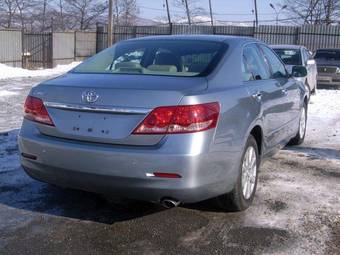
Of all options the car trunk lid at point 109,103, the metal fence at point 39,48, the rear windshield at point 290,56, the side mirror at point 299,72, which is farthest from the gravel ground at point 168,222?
the metal fence at point 39,48

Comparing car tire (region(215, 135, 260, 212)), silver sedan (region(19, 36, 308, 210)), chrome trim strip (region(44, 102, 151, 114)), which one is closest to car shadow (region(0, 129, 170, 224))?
silver sedan (region(19, 36, 308, 210))

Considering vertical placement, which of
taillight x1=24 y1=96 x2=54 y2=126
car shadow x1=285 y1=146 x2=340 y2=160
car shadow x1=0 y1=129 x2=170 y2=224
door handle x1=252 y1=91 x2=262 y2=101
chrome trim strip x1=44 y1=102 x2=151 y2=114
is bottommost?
car shadow x1=0 y1=129 x2=170 y2=224

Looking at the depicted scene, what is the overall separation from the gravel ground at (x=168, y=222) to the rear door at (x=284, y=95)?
1.92 ft

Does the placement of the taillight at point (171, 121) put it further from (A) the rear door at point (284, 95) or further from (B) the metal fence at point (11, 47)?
(B) the metal fence at point (11, 47)

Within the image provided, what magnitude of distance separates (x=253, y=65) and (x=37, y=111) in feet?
7.22

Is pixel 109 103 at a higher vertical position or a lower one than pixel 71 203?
higher

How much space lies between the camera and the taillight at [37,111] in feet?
13.3

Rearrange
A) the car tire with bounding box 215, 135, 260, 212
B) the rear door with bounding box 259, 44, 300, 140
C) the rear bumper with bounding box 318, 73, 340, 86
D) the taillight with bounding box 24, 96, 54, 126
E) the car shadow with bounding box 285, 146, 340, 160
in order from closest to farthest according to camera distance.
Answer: the taillight with bounding box 24, 96, 54, 126 → the car tire with bounding box 215, 135, 260, 212 → the rear door with bounding box 259, 44, 300, 140 → the car shadow with bounding box 285, 146, 340, 160 → the rear bumper with bounding box 318, 73, 340, 86

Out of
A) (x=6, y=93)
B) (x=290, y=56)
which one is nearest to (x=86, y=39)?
(x=6, y=93)

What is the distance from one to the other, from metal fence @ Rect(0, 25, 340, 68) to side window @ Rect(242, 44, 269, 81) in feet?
64.8

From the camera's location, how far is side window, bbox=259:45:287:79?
5.69 m

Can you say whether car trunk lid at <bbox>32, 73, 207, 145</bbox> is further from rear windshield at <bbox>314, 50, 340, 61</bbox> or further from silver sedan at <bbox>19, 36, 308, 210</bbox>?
rear windshield at <bbox>314, 50, 340, 61</bbox>

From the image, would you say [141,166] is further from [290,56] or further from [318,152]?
[290,56]

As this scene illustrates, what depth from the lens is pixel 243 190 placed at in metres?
4.49
